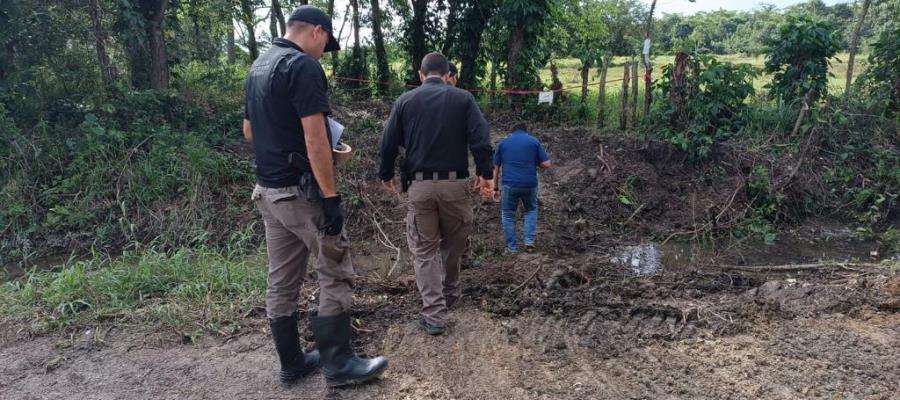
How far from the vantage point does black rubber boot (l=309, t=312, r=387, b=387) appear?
3.29 meters

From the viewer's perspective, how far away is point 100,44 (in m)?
8.85

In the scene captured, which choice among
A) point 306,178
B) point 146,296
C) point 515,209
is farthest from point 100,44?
point 306,178

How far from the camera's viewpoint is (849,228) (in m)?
7.46

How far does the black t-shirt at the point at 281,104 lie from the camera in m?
2.93

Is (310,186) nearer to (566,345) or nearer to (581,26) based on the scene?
(566,345)

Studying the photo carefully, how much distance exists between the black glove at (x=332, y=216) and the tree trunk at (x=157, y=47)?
317 inches


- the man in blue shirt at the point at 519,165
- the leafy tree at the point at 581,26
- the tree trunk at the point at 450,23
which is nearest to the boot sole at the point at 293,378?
the man in blue shirt at the point at 519,165

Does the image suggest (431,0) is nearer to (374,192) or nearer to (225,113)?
(225,113)

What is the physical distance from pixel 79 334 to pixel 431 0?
35.2 ft

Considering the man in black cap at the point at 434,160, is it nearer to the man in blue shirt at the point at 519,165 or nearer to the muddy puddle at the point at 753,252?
the man in blue shirt at the point at 519,165

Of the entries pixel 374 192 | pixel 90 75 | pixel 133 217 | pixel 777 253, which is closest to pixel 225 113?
pixel 90 75

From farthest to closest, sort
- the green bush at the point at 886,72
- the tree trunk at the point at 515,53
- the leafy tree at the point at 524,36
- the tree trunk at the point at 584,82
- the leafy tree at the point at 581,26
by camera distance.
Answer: the leafy tree at the point at 581,26, the tree trunk at the point at 515,53, the leafy tree at the point at 524,36, the tree trunk at the point at 584,82, the green bush at the point at 886,72

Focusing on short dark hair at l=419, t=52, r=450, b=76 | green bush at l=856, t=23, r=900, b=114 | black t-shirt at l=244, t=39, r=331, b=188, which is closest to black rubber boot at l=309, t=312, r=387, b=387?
black t-shirt at l=244, t=39, r=331, b=188

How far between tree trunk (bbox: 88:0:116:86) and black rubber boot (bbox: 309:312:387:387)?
7.64m
